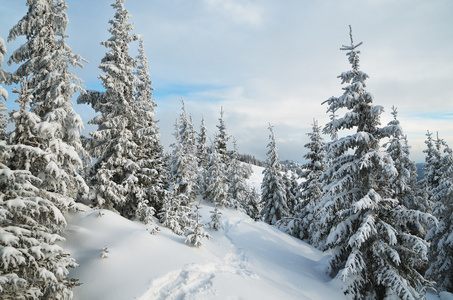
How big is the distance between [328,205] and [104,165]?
1428cm

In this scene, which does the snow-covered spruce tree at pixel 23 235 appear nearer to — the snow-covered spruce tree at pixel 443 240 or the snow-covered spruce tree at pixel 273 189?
the snow-covered spruce tree at pixel 443 240

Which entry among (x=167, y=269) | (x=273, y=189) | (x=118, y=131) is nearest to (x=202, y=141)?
(x=273, y=189)

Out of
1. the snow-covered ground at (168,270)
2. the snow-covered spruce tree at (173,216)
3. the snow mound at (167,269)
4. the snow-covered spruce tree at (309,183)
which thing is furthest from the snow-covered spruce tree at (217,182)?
the snow mound at (167,269)

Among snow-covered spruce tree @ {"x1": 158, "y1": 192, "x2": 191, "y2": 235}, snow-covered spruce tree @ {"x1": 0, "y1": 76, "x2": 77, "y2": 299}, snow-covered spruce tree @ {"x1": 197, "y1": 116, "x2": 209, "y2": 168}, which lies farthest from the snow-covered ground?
snow-covered spruce tree @ {"x1": 197, "y1": 116, "x2": 209, "y2": 168}

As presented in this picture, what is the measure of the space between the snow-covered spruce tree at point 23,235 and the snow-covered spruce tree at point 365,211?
11.7 m

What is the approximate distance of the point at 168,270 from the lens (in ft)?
34.0

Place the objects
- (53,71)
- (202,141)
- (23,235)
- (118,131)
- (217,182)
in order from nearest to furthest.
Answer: (23,235), (53,71), (118,131), (217,182), (202,141)

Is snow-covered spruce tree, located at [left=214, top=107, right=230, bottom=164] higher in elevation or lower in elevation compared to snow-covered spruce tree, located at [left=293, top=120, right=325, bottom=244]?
higher

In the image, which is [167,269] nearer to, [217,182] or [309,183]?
[309,183]

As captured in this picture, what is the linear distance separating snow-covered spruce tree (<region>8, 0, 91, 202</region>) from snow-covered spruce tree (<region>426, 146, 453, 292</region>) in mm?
24859

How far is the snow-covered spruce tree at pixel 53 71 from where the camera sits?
36.6 feet

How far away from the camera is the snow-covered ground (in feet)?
30.7

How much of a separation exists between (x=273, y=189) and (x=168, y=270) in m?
25.8

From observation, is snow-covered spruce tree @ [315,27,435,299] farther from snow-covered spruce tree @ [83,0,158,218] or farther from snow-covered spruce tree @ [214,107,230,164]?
snow-covered spruce tree @ [214,107,230,164]
